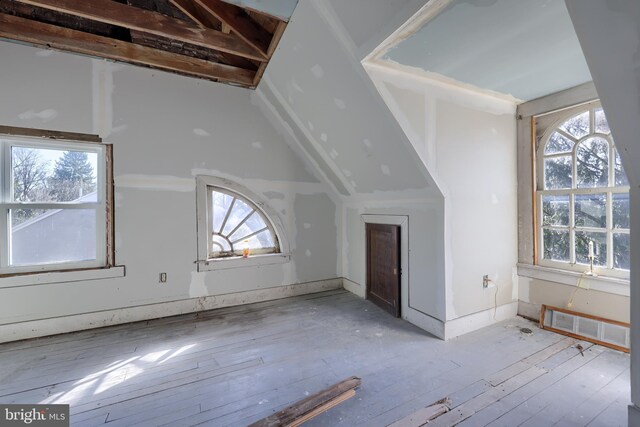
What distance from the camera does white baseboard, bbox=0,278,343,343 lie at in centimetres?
272

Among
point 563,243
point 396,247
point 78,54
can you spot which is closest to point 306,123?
point 396,247

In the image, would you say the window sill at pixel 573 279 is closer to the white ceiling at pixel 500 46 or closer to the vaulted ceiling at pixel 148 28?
the white ceiling at pixel 500 46

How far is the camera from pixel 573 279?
278cm

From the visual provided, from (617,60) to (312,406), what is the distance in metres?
2.40

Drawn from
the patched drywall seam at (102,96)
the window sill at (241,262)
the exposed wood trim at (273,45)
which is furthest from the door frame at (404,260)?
the patched drywall seam at (102,96)

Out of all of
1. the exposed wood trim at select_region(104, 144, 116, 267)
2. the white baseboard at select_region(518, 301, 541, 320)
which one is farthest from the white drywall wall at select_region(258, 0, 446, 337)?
the exposed wood trim at select_region(104, 144, 116, 267)

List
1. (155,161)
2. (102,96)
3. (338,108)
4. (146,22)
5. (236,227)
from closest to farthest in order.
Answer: (146,22) < (338,108) < (102,96) < (155,161) < (236,227)

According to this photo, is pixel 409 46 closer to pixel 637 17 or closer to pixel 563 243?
pixel 637 17

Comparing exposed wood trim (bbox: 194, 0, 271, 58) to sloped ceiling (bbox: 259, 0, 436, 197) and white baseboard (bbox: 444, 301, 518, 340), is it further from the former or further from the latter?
white baseboard (bbox: 444, 301, 518, 340)

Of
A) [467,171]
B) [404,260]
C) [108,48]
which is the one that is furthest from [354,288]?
[108,48]

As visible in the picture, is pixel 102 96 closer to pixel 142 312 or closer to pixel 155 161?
pixel 155 161

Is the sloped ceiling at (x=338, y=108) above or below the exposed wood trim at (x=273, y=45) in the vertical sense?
below

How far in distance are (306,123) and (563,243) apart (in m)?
3.25
